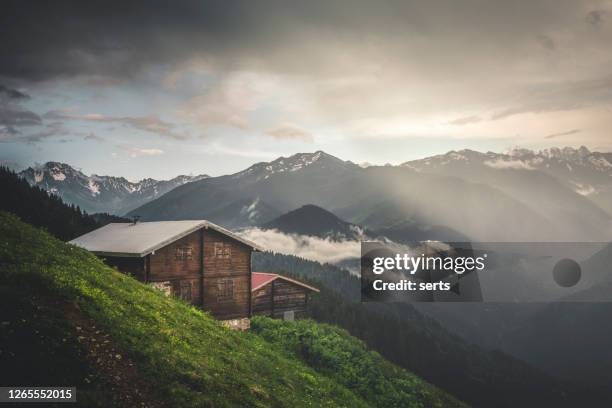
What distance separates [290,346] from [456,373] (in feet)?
355

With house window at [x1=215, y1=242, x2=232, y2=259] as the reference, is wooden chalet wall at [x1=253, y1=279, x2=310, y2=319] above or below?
below

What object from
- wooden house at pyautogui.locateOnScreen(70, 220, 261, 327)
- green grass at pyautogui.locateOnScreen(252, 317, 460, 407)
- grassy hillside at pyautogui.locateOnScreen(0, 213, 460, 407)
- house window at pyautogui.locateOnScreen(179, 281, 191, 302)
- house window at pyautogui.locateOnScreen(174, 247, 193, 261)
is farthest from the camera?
house window at pyautogui.locateOnScreen(174, 247, 193, 261)

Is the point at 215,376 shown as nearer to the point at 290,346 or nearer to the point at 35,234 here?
the point at 35,234

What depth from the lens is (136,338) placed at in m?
17.4

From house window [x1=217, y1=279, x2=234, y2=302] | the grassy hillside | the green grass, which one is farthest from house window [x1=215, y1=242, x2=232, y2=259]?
the grassy hillside

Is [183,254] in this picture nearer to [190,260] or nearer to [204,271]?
[190,260]

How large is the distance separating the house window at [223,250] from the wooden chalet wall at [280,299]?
10.6 metres

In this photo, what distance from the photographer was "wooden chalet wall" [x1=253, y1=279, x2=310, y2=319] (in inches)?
2008

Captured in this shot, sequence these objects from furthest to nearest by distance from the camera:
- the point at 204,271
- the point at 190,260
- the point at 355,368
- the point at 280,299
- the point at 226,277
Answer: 1. the point at 280,299
2. the point at 226,277
3. the point at 204,271
4. the point at 190,260
5. the point at 355,368

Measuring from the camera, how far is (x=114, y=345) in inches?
624

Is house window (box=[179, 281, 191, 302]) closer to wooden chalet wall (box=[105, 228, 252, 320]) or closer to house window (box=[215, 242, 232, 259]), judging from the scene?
wooden chalet wall (box=[105, 228, 252, 320])

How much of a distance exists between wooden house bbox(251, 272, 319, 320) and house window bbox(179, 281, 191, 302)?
1208 cm

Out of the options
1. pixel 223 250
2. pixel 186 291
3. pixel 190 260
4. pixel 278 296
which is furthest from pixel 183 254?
pixel 278 296

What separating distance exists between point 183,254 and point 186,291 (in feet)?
9.93
